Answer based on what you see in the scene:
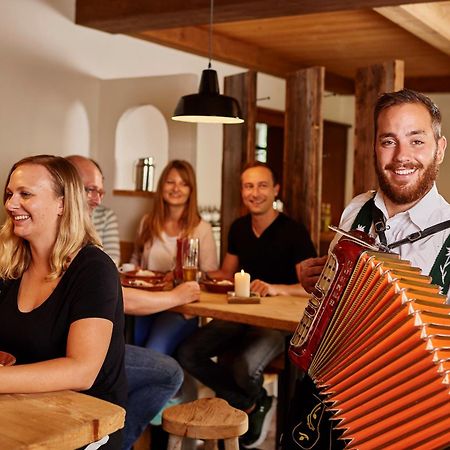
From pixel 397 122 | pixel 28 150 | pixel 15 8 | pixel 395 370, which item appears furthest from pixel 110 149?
pixel 395 370

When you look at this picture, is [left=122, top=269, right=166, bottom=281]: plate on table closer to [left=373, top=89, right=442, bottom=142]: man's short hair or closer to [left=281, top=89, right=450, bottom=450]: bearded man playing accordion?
[left=281, top=89, right=450, bottom=450]: bearded man playing accordion

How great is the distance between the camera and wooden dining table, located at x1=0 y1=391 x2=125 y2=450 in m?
1.50

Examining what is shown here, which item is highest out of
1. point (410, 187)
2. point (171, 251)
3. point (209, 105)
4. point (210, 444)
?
point (209, 105)

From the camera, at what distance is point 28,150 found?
14.8 ft

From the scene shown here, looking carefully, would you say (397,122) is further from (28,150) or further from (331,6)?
(28,150)

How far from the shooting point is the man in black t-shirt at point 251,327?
11.1 feet

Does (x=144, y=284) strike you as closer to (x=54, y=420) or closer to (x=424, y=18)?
(x=54, y=420)

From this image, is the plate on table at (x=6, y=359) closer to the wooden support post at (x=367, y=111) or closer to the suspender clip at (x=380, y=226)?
the suspender clip at (x=380, y=226)

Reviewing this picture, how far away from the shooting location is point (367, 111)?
A: 4.15 m

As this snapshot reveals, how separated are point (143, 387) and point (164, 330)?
0.70 meters

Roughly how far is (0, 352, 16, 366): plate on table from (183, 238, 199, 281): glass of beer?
154cm

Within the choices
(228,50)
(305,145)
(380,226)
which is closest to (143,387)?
(380,226)

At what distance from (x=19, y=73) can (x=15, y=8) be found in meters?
0.36

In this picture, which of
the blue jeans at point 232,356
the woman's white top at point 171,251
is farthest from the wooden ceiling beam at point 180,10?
the blue jeans at point 232,356
